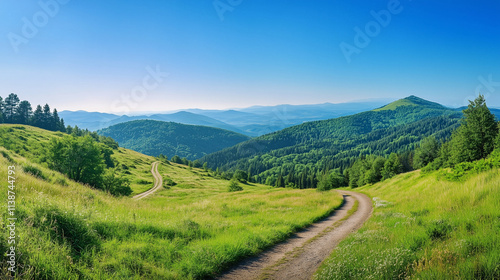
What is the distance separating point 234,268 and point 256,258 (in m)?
1.24

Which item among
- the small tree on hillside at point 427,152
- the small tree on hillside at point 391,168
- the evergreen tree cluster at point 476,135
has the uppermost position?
the evergreen tree cluster at point 476,135

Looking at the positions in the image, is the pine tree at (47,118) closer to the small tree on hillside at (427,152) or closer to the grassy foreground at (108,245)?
the grassy foreground at (108,245)

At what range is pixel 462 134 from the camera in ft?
119

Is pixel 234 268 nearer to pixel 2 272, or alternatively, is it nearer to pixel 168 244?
pixel 168 244

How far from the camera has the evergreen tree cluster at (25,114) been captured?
115906 millimetres

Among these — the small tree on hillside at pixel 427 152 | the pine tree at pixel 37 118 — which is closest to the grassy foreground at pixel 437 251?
the small tree on hillside at pixel 427 152

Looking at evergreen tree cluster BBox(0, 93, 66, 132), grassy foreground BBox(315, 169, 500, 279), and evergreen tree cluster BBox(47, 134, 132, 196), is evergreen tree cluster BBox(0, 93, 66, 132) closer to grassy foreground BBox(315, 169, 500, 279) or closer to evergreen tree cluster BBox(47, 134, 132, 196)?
evergreen tree cluster BBox(47, 134, 132, 196)

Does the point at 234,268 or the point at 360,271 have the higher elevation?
the point at 360,271

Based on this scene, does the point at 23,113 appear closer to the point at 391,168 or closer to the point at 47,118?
the point at 47,118

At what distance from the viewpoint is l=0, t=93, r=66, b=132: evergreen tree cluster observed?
116 metres

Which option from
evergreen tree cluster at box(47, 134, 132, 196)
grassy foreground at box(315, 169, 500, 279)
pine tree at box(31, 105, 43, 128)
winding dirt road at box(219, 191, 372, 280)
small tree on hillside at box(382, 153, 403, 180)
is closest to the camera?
grassy foreground at box(315, 169, 500, 279)

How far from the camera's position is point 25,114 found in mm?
121688

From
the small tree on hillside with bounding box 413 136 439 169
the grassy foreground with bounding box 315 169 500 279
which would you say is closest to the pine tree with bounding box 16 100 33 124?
the grassy foreground with bounding box 315 169 500 279

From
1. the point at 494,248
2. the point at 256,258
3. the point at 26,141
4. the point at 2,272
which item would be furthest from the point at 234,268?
the point at 26,141
